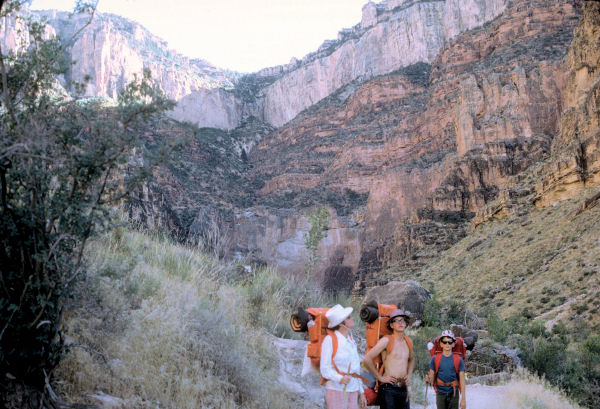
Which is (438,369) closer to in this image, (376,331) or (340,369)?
(376,331)

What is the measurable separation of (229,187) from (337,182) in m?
20.7

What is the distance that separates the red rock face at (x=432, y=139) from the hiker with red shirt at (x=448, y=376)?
120 ft

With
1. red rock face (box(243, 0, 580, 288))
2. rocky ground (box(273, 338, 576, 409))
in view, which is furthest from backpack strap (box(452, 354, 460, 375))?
red rock face (box(243, 0, 580, 288))

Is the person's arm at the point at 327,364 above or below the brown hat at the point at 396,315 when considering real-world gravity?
below

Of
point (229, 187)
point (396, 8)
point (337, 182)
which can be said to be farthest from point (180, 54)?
point (337, 182)

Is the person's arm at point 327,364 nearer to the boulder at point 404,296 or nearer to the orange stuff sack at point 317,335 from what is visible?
the orange stuff sack at point 317,335

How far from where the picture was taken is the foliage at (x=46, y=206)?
392cm

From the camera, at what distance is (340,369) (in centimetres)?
480

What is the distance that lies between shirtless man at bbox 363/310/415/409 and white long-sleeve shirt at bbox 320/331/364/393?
53 centimetres

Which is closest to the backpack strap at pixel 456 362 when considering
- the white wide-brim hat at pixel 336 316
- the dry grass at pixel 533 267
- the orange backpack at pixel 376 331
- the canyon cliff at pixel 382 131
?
the orange backpack at pixel 376 331

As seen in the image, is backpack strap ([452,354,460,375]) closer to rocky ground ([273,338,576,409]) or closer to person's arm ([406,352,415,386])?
rocky ground ([273,338,576,409])

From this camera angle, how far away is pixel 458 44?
260 feet

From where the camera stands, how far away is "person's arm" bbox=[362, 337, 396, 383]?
5371 mm

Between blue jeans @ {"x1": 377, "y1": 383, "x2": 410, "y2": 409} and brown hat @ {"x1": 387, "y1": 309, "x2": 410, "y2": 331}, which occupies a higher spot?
brown hat @ {"x1": 387, "y1": 309, "x2": 410, "y2": 331}
